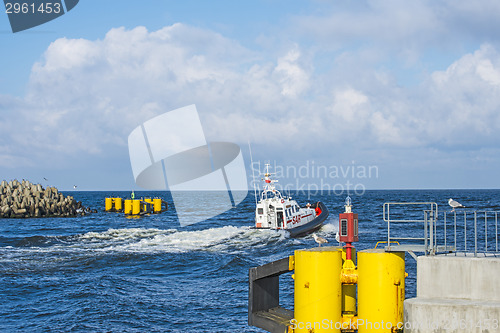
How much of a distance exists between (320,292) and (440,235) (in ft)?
97.3

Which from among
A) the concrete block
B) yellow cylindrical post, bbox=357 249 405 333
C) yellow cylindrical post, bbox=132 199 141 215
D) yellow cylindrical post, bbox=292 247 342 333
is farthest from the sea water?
yellow cylindrical post, bbox=132 199 141 215

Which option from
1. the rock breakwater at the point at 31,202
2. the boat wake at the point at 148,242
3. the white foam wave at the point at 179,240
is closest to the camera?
the boat wake at the point at 148,242

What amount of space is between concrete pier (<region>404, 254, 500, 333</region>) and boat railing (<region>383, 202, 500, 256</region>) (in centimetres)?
51

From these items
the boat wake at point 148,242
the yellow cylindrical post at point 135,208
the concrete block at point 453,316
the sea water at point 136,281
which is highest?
the yellow cylindrical post at point 135,208

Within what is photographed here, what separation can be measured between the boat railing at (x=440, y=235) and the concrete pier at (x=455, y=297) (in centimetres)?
51

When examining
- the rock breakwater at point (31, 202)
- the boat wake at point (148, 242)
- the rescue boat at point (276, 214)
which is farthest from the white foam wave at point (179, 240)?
the rock breakwater at point (31, 202)

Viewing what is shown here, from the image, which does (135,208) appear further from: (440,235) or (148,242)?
(440,235)

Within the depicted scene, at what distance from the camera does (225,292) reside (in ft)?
59.0

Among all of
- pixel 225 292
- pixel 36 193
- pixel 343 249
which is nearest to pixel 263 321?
pixel 343 249

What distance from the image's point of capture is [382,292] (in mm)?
7680

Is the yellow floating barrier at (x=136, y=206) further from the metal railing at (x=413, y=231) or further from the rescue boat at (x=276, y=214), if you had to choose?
the metal railing at (x=413, y=231)

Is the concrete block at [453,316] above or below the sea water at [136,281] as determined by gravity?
above

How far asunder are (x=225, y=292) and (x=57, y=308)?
5.57 m

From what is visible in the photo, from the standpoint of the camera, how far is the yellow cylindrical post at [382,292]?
25.2ft
